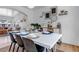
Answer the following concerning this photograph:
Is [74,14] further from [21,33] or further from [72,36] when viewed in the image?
[21,33]

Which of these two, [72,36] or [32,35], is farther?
[32,35]

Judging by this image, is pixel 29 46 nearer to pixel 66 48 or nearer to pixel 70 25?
pixel 66 48

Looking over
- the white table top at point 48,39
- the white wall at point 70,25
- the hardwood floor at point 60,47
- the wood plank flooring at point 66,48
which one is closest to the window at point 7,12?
the hardwood floor at point 60,47

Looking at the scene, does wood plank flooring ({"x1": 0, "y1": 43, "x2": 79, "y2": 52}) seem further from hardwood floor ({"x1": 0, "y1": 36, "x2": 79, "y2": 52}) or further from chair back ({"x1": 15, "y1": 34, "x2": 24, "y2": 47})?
chair back ({"x1": 15, "y1": 34, "x2": 24, "y2": 47})

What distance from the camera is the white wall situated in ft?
3.43

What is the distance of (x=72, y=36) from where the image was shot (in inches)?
42.3

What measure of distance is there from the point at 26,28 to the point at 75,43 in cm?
72

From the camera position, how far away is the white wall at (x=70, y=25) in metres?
1.05

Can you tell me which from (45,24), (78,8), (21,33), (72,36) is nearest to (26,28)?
(21,33)

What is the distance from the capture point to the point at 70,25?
1.07 m

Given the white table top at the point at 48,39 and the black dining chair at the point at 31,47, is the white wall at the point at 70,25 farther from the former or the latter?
the black dining chair at the point at 31,47

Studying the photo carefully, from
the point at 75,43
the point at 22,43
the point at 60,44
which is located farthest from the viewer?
the point at 22,43

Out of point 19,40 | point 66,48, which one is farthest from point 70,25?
point 19,40

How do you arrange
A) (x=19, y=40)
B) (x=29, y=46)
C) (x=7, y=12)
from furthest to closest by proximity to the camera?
(x=19, y=40) < (x=29, y=46) < (x=7, y=12)
